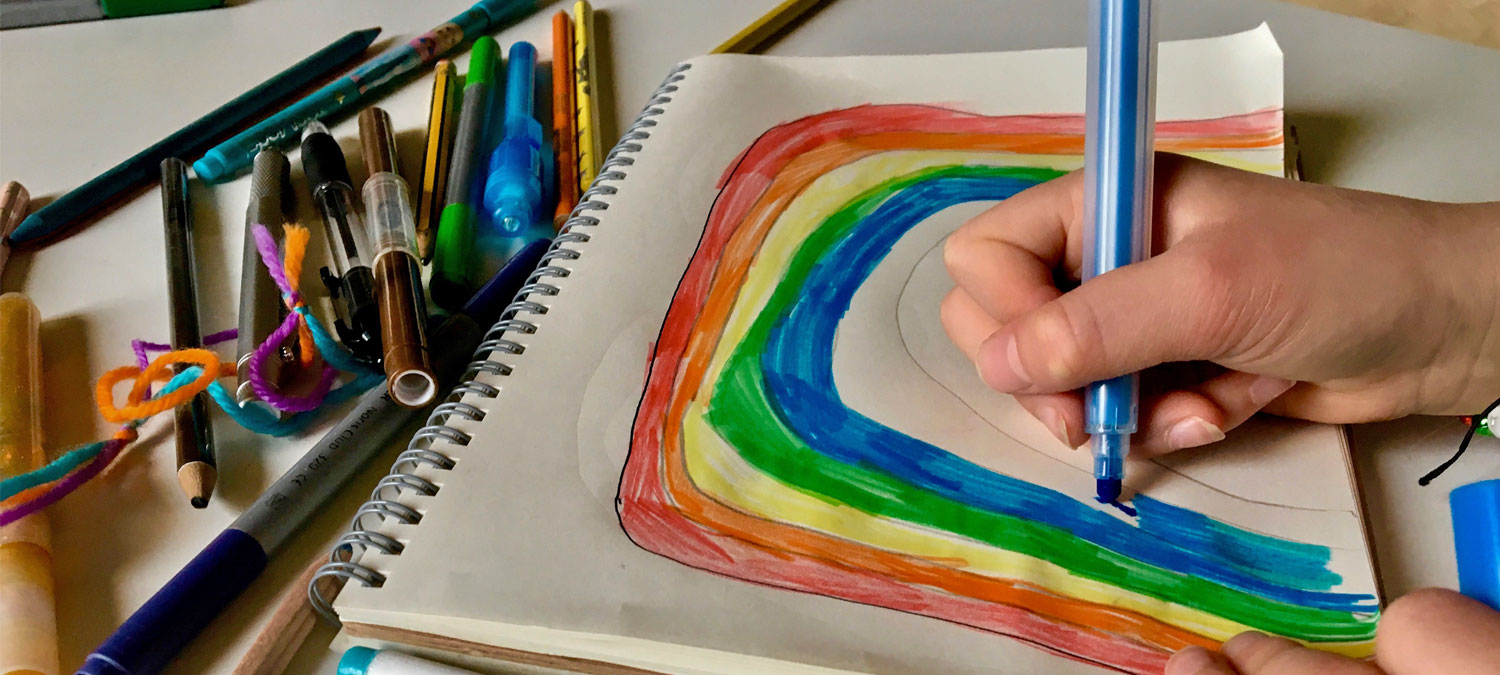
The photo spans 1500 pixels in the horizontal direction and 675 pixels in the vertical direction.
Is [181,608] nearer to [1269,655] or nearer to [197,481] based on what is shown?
[197,481]

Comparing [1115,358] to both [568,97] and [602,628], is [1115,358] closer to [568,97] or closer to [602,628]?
[602,628]

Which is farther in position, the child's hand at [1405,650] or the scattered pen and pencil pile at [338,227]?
the scattered pen and pencil pile at [338,227]

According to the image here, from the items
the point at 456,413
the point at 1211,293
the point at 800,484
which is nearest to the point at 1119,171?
the point at 1211,293

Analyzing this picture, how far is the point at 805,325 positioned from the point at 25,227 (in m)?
0.45

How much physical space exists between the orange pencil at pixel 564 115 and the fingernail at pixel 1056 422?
0.92 feet

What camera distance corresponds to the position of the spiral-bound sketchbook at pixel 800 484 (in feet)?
1.07

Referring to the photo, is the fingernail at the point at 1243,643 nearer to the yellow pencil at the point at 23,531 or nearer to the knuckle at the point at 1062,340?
the knuckle at the point at 1062,340

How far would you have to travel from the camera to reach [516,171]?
0.53 m

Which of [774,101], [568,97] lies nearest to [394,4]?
[568,97]

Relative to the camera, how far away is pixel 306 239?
49 centimetres

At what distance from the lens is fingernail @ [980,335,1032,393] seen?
37 centimetres

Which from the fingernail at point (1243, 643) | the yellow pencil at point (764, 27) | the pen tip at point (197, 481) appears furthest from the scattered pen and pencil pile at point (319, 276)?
the fingernail at point (1243, 643)

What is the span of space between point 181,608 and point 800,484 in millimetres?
239

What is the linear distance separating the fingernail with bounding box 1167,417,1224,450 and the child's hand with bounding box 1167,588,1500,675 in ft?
0.27
